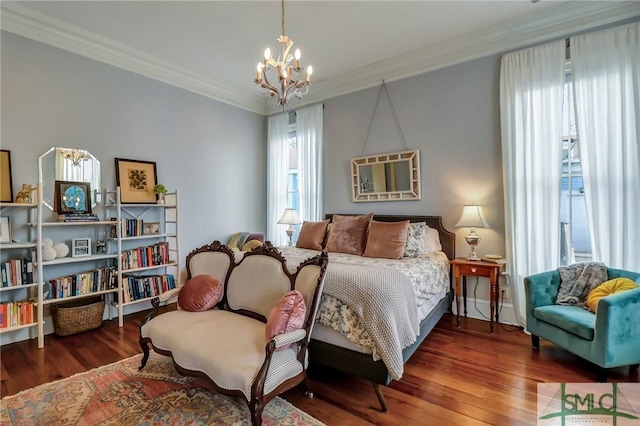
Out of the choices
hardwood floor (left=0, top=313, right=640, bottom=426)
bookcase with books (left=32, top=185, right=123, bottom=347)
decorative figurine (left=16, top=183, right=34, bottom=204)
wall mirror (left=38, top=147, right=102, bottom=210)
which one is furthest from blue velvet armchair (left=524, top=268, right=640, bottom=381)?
decorative figurine (left=16, top=183, right=34, bottom=204)

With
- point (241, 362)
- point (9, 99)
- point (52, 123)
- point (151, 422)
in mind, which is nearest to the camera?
point (241, 362)

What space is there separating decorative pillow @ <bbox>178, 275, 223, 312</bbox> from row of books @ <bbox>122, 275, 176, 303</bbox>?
160cm

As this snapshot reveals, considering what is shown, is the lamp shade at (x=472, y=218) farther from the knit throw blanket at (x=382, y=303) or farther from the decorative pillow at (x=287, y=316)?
the decorative pillow at (x=287, y=316)

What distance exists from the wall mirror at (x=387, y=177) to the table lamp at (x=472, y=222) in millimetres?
724

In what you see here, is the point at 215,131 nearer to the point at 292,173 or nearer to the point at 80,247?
the point at 292,173

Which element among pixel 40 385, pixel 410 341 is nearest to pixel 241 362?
pixel 410 341

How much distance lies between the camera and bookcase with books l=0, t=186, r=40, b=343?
2.83m

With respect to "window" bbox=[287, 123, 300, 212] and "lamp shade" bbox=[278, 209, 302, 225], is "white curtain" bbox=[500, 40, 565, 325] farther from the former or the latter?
"window" bbox=[287, 123, 300, 212]

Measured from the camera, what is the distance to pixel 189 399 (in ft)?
6.77

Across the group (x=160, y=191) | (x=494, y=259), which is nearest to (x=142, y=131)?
(x=160, y=191)

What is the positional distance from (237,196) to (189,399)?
362 centimetres

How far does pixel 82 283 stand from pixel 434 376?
12.0ft

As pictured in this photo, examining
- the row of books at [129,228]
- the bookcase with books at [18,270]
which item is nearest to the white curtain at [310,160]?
→ the row of books at [129,228]

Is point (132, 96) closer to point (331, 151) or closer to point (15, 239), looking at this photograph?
point (15, 239)
